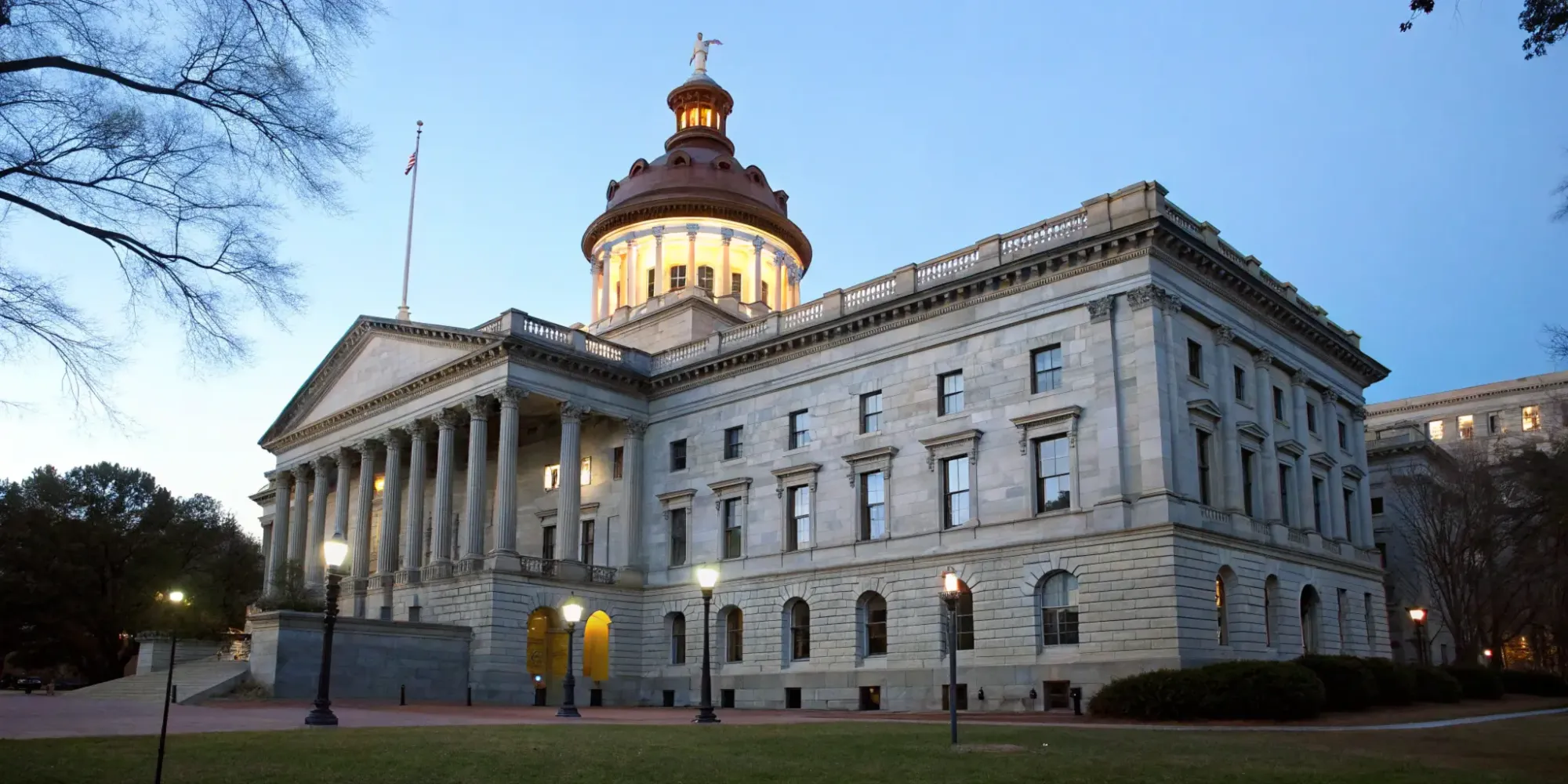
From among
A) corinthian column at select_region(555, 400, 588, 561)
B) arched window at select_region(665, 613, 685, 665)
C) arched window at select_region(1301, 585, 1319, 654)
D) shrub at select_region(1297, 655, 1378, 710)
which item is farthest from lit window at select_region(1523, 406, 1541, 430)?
corinthian column at select_region(555, 400, 588, 561)

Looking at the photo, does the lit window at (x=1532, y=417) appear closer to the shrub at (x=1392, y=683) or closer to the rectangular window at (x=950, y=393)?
the shrub at (x=1392, y=683)

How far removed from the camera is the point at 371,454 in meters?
57.2

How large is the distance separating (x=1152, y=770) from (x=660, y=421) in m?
39.2

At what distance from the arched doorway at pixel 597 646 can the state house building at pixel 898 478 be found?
99 millimetres

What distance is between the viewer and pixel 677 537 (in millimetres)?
51312

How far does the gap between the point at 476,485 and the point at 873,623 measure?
17598mm

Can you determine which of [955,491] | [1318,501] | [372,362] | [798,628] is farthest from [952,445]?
[372,362]

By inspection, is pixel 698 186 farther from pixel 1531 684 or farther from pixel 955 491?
pixel 1531 684

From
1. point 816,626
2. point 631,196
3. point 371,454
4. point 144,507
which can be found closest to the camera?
point 816,626

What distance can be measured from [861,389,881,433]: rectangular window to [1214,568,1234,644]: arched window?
12816 mm

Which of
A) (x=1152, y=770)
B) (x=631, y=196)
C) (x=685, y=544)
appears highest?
(x=631, y=196)

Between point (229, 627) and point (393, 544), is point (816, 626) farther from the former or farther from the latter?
point (229, 627)

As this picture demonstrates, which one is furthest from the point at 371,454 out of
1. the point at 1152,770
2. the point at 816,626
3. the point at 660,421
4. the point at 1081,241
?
the point at 1152,770

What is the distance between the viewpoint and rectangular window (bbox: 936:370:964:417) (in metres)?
41.8
